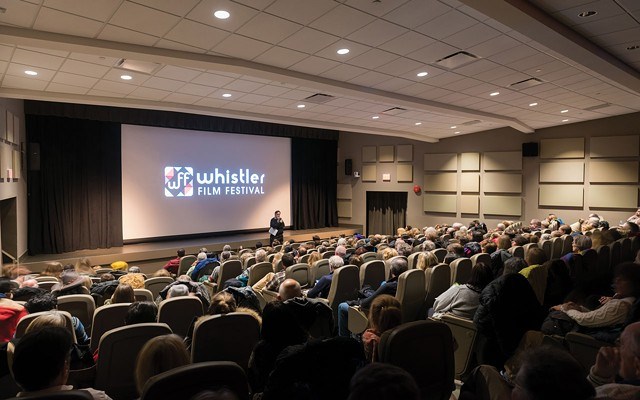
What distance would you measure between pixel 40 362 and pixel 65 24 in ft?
13.5

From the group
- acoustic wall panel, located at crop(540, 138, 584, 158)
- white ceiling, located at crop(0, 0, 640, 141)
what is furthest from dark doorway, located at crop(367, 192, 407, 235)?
white ceiling, located at crop(0, 0, 640, 141)

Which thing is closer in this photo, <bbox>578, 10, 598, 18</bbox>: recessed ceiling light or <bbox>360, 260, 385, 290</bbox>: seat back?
<bbox>578, 10, 598, 18</bbox>: recessed ceiling light

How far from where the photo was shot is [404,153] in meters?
15.3

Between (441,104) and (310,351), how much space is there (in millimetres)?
8196

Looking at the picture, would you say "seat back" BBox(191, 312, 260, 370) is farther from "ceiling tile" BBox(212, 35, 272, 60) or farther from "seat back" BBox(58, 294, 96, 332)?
"ceiling tile" BBox(212, 35, 272, 60)

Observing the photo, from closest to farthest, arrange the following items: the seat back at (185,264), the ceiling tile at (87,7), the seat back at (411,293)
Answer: the ceiling tile at (87,7)
the seat back at (411,293)
the seat back at (185,264)

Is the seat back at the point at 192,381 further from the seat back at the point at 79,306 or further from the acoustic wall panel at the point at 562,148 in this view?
the acoustic wall panel at the point at 562,148

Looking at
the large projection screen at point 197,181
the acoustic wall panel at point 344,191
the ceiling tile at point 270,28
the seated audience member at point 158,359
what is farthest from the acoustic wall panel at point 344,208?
the seated audience member at point 158,359

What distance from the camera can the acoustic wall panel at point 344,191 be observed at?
16.5m

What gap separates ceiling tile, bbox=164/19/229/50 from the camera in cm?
477

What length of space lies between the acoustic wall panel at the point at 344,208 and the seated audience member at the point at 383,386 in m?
15.3

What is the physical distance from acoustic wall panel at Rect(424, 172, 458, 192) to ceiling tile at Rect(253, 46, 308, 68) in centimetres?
943

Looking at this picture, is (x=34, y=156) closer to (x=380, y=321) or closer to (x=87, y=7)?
(x=87, y=7)

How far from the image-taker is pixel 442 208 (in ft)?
47.6
